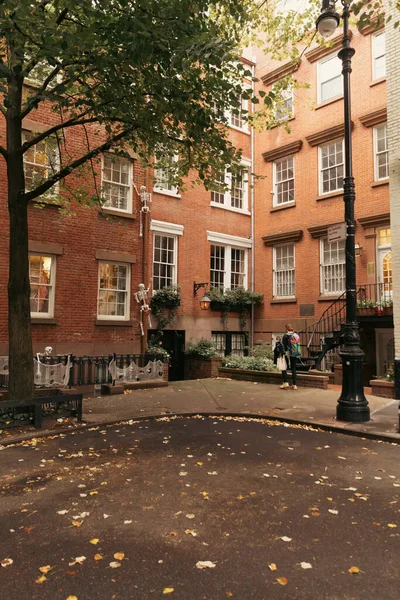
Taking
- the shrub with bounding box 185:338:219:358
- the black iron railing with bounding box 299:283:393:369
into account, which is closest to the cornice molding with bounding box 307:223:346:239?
the black iron railing with bounding box 299:283:393:369

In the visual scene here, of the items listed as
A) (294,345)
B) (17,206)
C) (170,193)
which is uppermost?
(170,193)

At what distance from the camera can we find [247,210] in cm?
2012

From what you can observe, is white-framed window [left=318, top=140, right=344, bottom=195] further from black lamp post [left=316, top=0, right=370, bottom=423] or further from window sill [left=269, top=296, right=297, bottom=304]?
black lamp post [left=316, top=0, right=370, bottom=423]

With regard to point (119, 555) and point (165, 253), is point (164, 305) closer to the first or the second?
point (165, 253)

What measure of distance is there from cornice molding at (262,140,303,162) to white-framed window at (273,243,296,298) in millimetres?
4248

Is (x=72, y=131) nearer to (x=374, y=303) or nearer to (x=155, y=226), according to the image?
(x=155, y=226)

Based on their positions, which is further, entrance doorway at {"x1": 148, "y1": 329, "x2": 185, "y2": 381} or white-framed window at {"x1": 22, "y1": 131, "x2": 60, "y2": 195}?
entrance doorway at {"x1": 148, "y1": 329, "x2": 185, "y2": 381}

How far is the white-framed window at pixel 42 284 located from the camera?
43.1 ft

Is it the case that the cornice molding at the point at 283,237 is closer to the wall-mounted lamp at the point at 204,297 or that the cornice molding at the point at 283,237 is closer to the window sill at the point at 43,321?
the wall-mounted lamp at the point at 204,297

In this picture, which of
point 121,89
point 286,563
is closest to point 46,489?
point 286,563

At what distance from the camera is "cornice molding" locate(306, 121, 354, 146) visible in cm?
1684

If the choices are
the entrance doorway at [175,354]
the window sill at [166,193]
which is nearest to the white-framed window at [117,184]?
the window sill at [166,193]

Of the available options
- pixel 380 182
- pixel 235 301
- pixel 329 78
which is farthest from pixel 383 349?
pixel 329 78

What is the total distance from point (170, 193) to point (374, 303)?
900 cm
